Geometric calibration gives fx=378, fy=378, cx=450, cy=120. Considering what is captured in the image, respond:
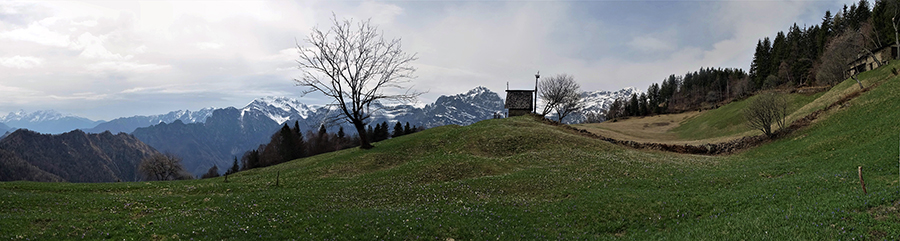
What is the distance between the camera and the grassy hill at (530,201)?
13422 mm

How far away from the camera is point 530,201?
813 inches

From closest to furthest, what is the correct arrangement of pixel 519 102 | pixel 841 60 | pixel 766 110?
1. pixel 766 110
2. pixel 841 60
3. pixel 519 102

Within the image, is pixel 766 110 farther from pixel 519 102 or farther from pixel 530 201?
pixel 519 102

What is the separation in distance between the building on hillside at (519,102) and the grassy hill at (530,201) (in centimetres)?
5089

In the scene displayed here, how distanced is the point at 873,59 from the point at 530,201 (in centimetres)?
9514

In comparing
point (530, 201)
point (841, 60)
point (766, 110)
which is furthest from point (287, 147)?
point (841, 60)

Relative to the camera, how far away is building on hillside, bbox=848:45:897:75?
69625 mm

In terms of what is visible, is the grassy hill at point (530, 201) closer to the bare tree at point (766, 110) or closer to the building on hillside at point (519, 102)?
the bare tree at point (766, 110)

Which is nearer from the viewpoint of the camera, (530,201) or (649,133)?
(530,201)

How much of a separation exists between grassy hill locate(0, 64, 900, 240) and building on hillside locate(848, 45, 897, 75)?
2194 inches

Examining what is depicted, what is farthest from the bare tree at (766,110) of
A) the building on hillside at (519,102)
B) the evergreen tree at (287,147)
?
the evergreen tree at (287,147)

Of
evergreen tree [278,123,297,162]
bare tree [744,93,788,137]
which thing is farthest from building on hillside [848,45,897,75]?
evergreen tree [278,123,297,162]

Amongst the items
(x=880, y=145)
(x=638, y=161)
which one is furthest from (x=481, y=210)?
(x=880, y=145)

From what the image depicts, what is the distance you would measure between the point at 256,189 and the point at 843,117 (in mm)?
49708
